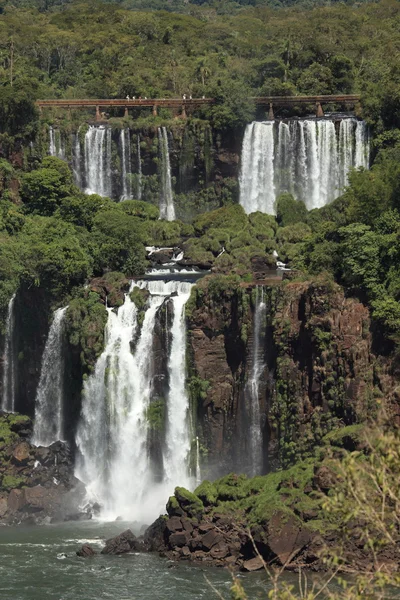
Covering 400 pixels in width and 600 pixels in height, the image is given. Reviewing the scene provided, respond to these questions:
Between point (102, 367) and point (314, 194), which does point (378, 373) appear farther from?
point (314, 194)

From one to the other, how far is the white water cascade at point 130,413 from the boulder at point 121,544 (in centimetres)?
764

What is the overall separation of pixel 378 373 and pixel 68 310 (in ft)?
47.7

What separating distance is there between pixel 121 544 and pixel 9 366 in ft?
55.5

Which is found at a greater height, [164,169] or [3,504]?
[164,169]

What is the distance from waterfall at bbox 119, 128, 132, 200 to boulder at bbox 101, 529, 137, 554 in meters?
33.4

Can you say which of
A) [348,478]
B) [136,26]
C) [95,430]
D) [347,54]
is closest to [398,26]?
[347,54]

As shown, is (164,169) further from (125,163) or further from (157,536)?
(157,536)

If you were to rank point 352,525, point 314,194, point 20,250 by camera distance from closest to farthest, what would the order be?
1. point 352,525
2. point 20,250
3. point 314,194

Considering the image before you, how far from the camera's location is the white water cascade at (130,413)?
2228 inches

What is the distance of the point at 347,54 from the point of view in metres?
89.6

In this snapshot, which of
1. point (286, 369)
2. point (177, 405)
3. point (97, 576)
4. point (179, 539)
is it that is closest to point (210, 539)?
point (179, 539)

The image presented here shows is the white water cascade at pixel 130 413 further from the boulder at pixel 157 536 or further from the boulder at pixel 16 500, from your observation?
the boulder at pixel 157 536

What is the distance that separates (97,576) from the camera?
44781 millimetres

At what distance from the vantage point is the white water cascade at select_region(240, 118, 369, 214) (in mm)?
75250
